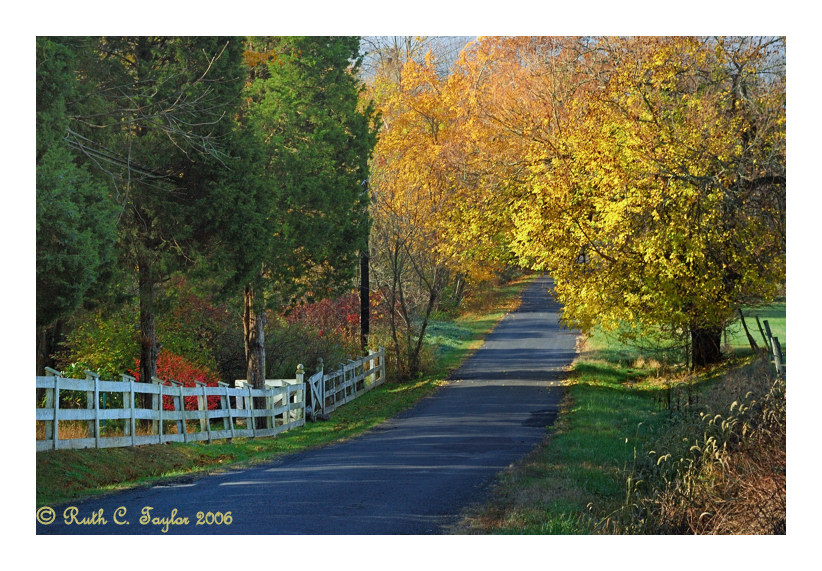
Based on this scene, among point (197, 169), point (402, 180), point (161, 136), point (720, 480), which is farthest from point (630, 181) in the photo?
point (402, 180)

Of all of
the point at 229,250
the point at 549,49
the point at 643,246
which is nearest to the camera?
the point at 643,246

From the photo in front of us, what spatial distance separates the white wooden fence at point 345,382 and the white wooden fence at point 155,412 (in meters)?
0.63

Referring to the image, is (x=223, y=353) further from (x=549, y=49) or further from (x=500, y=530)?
(x=500, y=530)

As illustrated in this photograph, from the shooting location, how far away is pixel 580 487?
9281mm

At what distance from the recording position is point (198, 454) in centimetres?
1227

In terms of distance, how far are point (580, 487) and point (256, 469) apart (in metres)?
4.32

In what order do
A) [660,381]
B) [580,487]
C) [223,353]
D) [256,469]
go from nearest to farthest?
[580,487], [256,469], [660,381], [223,353]

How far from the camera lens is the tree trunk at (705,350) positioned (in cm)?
1833

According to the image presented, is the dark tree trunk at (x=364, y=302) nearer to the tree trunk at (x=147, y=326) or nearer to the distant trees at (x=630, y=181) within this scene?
the distant trees at (x=630, y=181)

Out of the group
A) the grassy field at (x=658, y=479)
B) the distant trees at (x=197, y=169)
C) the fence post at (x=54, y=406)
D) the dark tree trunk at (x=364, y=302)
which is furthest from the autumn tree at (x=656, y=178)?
the fence post at (x=54, y=406)

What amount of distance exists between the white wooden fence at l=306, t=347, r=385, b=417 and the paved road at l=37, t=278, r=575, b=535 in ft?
7.07

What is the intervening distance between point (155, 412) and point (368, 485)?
4111 mm

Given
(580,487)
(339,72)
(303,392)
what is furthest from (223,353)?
(580,487)

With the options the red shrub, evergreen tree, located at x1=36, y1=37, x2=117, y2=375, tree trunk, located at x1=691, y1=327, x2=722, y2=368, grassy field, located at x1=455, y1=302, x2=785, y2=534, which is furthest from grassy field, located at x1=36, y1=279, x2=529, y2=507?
tree trunk, located at x1=691, y1=327, x2=722, y2=368
